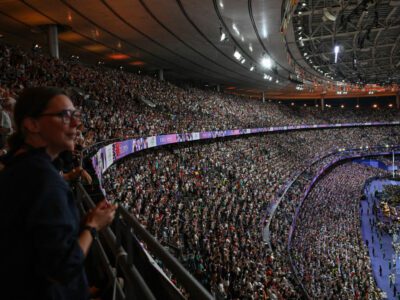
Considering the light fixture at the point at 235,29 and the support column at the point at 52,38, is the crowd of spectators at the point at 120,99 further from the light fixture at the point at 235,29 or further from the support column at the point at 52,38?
the light fixture at the point at 235,29

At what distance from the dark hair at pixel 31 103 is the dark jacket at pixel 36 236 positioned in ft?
0.82

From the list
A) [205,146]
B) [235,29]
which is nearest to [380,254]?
[205,146]

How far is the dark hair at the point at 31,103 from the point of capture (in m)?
1.52

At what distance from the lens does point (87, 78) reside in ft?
63.8

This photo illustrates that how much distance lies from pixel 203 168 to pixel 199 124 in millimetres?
6491

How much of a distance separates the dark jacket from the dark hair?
0.82 feet

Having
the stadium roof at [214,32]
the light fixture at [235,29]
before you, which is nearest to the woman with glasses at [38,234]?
the stadium roof at [214,32]

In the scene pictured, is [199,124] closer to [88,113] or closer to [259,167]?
[259,167]

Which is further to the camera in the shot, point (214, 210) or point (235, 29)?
point (235, 29)

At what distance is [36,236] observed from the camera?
1.27m

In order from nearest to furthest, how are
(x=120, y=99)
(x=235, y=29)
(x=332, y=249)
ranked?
1. (x=235, y=29)
2. (x=332, y=249)
3. (x=120, y=99)

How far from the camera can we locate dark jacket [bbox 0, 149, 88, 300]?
4.18 feet

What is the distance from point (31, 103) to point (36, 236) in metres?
0.58

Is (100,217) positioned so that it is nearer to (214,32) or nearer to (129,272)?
(129,272)
